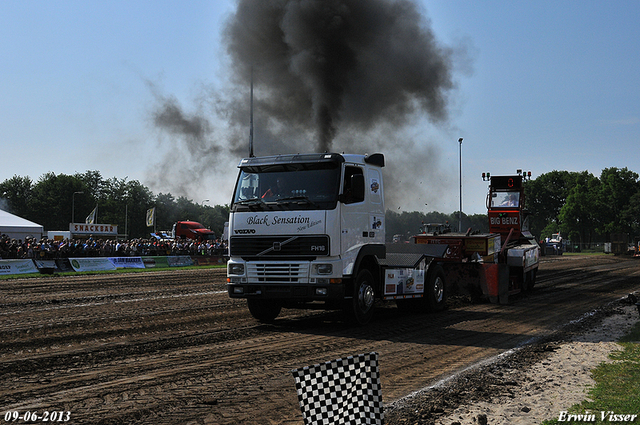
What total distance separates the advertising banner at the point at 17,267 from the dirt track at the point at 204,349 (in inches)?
382

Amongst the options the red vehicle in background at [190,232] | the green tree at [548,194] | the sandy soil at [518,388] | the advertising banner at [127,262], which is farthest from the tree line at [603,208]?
the sandy soil at [518,388]

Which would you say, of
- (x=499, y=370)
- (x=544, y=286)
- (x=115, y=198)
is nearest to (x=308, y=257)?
(x=499, y=370)

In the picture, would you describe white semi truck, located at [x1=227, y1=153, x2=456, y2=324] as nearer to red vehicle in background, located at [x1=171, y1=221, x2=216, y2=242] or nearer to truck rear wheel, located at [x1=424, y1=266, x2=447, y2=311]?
truck rear wheel, located at [x1=424, y1=266, x2=447, y2=311]

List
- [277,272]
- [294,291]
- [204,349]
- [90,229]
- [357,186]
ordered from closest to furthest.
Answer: [204,349]
[294,291]
[277,272]
[357,186]
[90,229]

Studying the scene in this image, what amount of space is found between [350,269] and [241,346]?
2468 mm

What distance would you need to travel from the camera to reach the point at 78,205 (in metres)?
102

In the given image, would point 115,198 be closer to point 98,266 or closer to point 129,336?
→ point 98,266

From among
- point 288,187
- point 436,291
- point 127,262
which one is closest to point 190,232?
point 127,262

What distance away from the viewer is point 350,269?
9.76 meters

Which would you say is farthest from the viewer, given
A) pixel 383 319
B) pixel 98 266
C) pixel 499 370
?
pixel 98 266

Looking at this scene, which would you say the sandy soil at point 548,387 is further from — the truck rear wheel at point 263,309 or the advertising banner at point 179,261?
the advertising banner at point 179,261

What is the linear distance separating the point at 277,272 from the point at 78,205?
102897 mm

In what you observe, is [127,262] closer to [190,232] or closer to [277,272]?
[277,272]

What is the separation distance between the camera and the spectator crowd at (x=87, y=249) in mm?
29828
